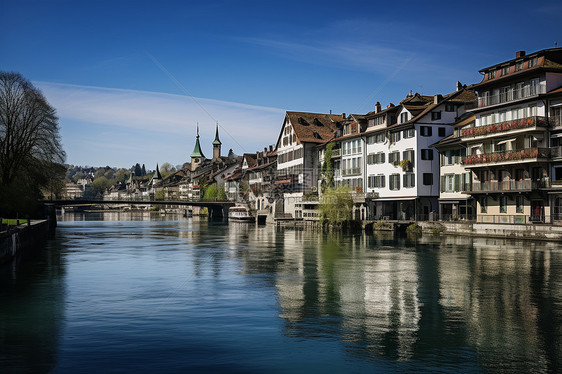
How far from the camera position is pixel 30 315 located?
21.2m

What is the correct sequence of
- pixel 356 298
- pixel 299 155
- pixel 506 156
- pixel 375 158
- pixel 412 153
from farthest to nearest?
pixel 299 155 → pixel 375 158 → pixel 412 153 → pixel 506 156 → pixel 356 298

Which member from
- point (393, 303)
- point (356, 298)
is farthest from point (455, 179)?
point (393, 303)

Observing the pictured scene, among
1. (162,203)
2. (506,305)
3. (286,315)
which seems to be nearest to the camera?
(286,315)

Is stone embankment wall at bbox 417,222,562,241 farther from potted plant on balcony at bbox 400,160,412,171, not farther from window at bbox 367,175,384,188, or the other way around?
window at bbox 367,175,384,188

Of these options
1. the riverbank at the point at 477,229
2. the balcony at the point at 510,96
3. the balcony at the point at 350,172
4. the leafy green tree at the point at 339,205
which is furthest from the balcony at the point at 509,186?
the balcony at the point at 350,172

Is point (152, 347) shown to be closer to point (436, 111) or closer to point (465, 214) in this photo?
point (465, 214)

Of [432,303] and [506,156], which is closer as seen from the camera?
[432,303]

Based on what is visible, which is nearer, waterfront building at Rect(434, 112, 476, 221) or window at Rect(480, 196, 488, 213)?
window at Rect(480, 196, 488, 213)

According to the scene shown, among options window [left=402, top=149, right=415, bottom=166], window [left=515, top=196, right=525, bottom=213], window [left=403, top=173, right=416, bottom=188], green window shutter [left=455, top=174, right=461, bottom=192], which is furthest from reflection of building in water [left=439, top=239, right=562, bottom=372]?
window [left=402, top=149, right=415, bottom=166]

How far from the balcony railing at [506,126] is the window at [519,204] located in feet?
21.2

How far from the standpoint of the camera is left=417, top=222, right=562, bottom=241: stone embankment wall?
158 ft

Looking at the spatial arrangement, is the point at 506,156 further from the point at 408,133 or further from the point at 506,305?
the point at 506,305

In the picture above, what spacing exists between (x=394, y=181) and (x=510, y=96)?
67.2ft

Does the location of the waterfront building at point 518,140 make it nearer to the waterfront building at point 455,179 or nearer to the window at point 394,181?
the waterfront building at point 455,179
